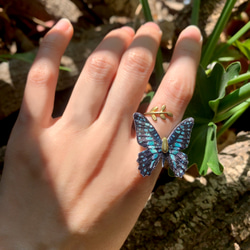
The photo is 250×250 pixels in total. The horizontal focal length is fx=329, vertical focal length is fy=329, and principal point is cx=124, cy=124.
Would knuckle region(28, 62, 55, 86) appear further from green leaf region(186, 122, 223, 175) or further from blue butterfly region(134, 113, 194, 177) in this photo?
green leaf region(186, 122, 223, 175)

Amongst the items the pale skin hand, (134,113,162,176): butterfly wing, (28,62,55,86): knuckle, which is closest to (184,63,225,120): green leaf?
the pale skin hand

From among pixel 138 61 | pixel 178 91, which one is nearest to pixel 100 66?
pixel 138 61

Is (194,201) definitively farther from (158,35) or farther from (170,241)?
(158,35)

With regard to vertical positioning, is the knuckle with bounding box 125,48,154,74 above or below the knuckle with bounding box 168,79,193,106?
above

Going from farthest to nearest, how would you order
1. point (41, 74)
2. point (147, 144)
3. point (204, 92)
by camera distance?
1. point (204, 92)
2. point (41, 74)
3. point (147, 144)

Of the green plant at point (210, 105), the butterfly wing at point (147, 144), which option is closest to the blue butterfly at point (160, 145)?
the butterfly wing at point (147, 144)

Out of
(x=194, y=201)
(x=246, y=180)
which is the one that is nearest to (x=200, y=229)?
(x=194, y=201)

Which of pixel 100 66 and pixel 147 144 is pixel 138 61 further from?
pixel 147 144
